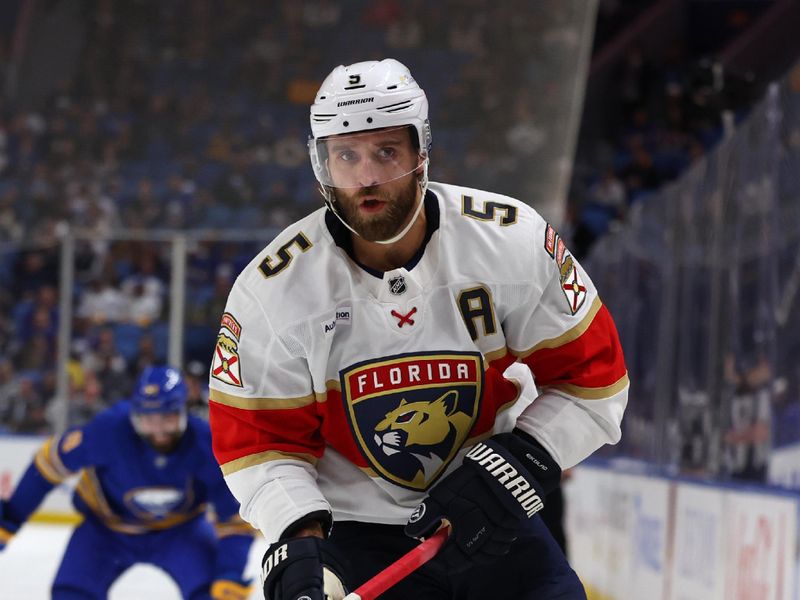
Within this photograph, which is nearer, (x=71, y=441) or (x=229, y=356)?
(x=229, y=356)

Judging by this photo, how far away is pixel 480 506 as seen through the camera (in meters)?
1.95

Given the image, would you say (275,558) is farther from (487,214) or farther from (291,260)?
(487,214)

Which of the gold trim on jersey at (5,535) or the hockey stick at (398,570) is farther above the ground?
the hockey stick at (398,570)

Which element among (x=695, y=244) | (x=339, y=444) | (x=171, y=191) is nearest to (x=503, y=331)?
(x=339, y=444)

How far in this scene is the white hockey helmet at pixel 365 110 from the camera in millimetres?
2021

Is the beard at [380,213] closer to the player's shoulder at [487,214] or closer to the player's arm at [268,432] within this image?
the player's shoulder at [487,214]

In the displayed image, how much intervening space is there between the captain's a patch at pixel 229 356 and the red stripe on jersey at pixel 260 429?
0.16ft

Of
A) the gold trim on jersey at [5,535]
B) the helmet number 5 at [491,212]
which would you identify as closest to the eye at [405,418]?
the helmet number 5 at [491,212]

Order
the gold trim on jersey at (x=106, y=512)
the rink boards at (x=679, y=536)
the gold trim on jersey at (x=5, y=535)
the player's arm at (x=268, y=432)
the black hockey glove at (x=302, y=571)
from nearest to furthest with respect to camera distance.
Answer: the black hockey glove at (x=302, y=571) < the player's arm at (x=268, y=432) < the rink boards at (x=679, y=536) < the gold trim on jersey at (x=5, y=535) < the gold trim on jersey at (x=106, y=512)

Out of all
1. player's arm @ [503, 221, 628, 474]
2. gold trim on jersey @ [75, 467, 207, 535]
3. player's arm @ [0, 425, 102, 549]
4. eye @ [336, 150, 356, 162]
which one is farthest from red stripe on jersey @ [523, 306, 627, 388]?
gold trim on jersey @ [75, 467, 207, 535]

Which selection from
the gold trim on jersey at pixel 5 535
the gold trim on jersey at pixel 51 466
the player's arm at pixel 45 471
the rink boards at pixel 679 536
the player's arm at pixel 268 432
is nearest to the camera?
the player's arm at pixel 268 432

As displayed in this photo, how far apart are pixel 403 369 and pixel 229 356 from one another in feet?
0.97

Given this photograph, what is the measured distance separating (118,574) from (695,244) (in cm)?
242

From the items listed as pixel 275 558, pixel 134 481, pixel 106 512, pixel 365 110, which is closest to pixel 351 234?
pixel 365 110
